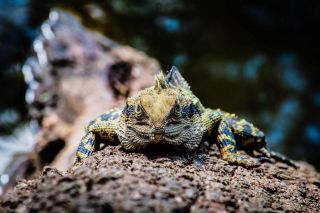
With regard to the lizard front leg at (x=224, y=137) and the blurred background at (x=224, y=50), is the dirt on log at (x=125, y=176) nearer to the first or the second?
the lizard front leg at (x=224, y=137)

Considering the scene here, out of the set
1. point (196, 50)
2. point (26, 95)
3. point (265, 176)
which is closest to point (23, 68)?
point (26, 95)

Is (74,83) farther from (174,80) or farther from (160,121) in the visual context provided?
(160,121)

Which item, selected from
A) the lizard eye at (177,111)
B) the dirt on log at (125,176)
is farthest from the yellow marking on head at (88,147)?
the lizard eye at (177,111)

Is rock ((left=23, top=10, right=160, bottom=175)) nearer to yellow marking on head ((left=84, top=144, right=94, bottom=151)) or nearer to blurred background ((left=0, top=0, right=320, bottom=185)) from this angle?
blurred background ((left=0, top=0, right=320, bottom=185))

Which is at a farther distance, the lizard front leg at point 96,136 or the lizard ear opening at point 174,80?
the lizard ear opening at point 174,80

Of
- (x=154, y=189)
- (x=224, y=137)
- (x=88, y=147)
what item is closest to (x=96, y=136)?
(x=88, y=147)

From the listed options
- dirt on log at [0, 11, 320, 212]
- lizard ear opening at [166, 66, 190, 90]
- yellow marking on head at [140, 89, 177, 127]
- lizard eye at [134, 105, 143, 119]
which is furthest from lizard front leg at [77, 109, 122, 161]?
lizard ear opening at [166, 66, 190, 90]

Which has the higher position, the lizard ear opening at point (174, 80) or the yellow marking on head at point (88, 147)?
the lizard ear opening at point (174, 80)
